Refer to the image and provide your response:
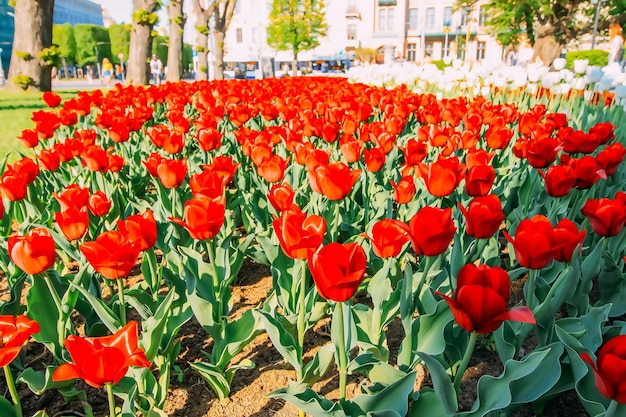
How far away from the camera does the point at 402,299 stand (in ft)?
5.20

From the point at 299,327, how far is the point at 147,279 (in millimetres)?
840

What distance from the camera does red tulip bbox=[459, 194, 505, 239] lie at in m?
1.63

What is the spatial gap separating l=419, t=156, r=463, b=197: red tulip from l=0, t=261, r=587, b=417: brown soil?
29.3 inches

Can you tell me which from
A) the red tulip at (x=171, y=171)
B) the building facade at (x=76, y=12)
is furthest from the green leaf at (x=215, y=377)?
the building facade at (x=76, y=12)

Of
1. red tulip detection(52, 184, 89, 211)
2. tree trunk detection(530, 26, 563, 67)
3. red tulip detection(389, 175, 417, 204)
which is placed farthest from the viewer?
tree trunk detection(530, 26, 563, 67)

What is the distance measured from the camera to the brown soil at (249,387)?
1872 millimetres

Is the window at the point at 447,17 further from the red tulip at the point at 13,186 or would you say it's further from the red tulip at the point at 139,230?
the red tulip at the point at 139,230

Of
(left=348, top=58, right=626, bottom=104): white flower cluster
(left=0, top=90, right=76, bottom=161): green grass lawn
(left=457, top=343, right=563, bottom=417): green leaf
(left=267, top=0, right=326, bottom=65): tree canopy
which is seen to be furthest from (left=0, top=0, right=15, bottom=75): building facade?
(left=457, top=343, right=563, bottom=417): green leaf

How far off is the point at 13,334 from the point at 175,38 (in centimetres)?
1681

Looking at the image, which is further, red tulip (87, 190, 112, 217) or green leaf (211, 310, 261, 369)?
red tulip (87, 190, 112, 217)

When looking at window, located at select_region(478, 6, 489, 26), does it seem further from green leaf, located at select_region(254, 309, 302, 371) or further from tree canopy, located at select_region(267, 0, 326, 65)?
green leaf, located at select_region(254, 309, 302, 371)

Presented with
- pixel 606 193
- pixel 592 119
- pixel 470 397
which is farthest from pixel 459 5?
pixel 470 397

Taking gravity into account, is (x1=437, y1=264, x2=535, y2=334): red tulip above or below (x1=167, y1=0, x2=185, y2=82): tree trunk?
below

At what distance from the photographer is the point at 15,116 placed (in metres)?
8.89
